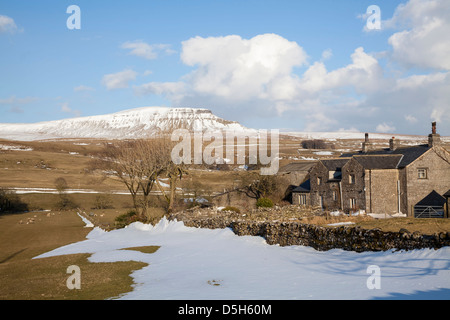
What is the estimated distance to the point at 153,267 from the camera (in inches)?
838

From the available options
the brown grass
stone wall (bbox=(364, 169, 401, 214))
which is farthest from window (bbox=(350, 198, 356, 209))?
the brown grass

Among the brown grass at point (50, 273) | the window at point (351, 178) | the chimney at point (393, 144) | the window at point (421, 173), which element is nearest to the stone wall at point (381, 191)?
the window at point (351, 178)

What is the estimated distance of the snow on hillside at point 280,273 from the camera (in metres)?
13.0

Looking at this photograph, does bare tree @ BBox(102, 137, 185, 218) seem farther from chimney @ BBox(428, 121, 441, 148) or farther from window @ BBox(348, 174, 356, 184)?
chimney @ BBox(428, 121, 441, 148)

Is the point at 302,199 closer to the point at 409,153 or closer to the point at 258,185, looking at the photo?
the point at 258,185

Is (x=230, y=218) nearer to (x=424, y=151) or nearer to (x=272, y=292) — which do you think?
(x=272, y=292)

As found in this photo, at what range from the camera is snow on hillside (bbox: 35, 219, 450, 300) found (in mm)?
12979

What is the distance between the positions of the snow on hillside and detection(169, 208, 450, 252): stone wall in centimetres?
40

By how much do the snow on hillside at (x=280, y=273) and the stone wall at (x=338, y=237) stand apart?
15.7 inches

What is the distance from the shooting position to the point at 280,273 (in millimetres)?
17172

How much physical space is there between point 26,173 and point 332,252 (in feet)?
360

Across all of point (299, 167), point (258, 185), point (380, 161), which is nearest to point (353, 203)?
point (380, 161)
